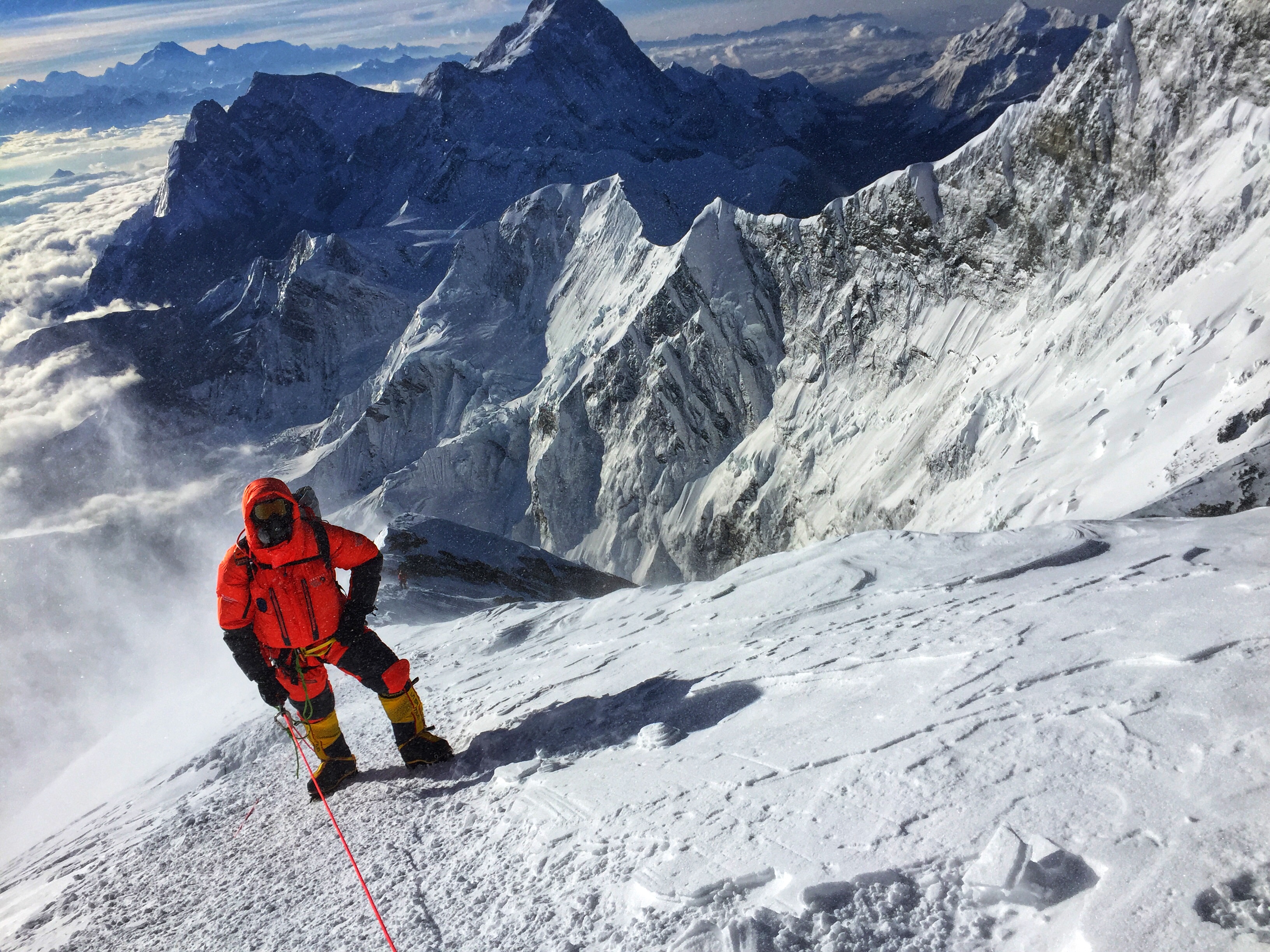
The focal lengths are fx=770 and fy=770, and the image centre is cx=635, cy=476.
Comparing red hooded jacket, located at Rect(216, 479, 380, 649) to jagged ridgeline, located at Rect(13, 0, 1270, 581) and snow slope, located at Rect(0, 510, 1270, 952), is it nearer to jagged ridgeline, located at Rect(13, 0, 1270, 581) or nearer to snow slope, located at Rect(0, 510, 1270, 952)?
snow slope, located at Rect(0, 510, 1270, 952)

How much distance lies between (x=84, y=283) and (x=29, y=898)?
212m

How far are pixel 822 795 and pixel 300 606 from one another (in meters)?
4.32

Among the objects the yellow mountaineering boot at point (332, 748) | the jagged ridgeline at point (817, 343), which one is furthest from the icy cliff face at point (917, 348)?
the yellow mountaineering boot at point (332, 748)

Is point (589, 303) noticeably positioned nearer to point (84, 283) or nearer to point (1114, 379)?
point (1114, 379)

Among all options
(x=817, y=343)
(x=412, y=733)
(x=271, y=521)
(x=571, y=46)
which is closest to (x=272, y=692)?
(x=412, y=733)

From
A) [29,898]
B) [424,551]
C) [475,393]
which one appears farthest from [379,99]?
[29,898]

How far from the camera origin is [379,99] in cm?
16938

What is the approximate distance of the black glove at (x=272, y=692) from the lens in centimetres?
624

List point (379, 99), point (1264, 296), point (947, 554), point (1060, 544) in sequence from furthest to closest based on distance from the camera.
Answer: point (379, 99), point (1264, 296), point (947, 554), point (1060, 544)

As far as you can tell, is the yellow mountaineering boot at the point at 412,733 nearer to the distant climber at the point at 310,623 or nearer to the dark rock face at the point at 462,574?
the distant climber at the point at 310,623

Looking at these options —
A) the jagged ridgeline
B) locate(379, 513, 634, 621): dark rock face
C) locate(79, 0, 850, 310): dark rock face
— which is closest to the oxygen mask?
locate(379, 513, 634, 621): dark rock face

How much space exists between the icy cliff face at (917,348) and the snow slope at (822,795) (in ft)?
32.1

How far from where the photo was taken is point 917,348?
33219mm

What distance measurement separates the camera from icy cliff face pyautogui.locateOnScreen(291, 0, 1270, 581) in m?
19.1
